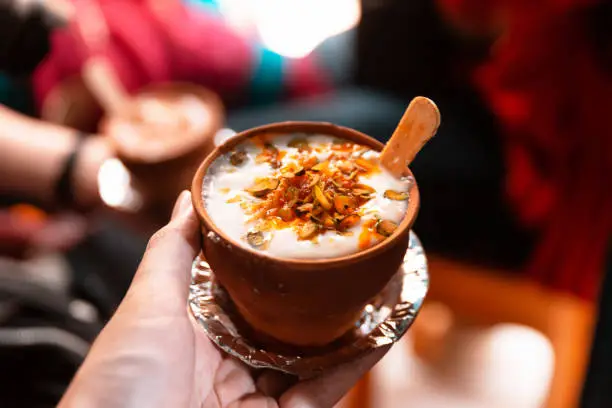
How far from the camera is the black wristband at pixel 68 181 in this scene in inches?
58.4

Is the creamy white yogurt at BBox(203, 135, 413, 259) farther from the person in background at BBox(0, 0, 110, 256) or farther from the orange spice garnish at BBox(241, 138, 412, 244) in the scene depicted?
the person in background at BBox(0, 0, 110, 256)

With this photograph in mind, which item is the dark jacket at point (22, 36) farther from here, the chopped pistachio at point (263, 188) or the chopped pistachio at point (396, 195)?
the chopped pistachio at point (396, 195)

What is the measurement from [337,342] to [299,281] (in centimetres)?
17

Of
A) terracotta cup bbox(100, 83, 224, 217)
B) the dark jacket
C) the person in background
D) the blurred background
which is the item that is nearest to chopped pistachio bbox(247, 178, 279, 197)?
the blurred background

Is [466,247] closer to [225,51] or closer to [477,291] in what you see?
[477,291]

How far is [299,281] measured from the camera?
2.02 feet

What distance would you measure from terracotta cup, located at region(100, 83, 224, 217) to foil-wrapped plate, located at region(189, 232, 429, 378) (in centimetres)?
47

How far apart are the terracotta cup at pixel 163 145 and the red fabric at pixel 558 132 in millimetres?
713

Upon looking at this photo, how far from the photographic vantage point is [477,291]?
138 centimetres

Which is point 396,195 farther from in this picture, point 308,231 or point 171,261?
point 171,261

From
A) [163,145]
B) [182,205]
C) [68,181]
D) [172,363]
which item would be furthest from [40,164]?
[172,363]

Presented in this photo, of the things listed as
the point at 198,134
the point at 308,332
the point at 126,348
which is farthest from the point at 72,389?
the point at 198,134

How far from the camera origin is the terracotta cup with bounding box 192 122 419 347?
612mm

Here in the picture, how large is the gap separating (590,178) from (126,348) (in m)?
1.15
